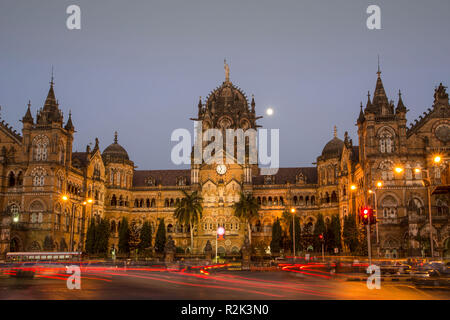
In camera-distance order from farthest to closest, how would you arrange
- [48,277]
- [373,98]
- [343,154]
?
1. [343,154]
2. [373,98]
3. [48,277]

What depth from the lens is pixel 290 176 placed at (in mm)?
100000

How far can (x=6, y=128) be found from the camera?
8038 centimetres

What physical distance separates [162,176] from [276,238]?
31.1 m

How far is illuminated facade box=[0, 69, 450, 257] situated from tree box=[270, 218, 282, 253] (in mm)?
5246

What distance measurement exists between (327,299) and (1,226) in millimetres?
61080

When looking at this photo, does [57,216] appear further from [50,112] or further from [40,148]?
[50,112]

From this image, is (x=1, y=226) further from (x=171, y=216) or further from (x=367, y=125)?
(x=367, y=125)

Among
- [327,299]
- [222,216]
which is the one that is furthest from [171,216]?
[327,299]

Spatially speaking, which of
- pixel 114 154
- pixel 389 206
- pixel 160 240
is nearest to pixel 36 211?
pixel 160 240

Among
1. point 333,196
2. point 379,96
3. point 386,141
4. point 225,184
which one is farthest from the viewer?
point 225,184

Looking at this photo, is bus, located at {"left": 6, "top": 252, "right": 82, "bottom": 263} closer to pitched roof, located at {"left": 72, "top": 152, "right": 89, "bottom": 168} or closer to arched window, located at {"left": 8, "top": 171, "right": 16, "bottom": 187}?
arched window, located at {"left": 8, "top": 171, "right": 16, "bottom": 187}

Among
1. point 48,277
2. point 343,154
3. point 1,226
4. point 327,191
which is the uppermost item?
point 343,154

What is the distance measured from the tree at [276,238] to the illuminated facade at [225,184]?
17.2ft

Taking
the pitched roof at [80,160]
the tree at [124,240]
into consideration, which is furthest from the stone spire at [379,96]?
the pitched roof at [80,160]
